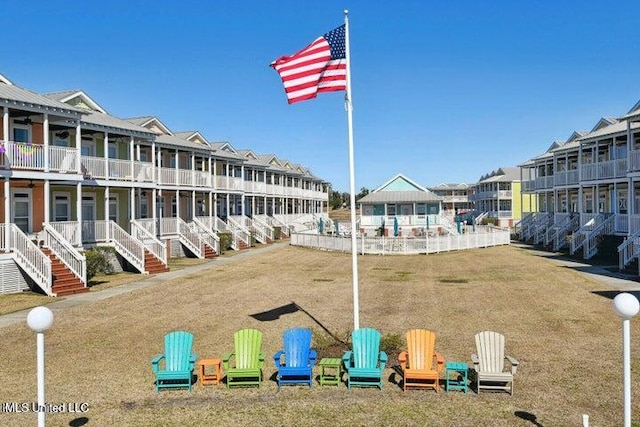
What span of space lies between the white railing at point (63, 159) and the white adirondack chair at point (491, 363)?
20.5 metres

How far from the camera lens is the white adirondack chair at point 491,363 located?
8.94 meters

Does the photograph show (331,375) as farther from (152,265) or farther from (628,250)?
(628,250)

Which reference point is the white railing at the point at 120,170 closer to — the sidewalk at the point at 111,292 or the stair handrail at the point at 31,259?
the sidewalk at the point at 111,292

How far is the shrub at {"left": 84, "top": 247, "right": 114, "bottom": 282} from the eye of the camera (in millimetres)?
22402

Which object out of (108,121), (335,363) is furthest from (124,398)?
(108,121)

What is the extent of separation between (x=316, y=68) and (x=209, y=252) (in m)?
25.3

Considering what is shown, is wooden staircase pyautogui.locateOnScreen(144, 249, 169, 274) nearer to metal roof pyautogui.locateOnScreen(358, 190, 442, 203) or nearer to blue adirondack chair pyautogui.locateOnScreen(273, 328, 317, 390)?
blue adirondack chair pyautogui.locateOnScreen(273, 328, 317, 390)

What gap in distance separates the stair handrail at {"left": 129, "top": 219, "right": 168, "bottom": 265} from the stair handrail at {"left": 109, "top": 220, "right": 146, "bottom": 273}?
143 centimetres

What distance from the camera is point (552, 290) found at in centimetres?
1978

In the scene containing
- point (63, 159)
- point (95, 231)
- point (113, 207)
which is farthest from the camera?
point (113, 207)

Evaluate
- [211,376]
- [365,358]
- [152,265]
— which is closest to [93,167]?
[152,265]

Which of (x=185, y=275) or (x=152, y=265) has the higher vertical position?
(x=152, y=265)

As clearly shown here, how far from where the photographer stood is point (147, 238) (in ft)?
94.4

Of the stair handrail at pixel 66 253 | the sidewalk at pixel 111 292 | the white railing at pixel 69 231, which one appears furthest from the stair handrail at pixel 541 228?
the stair handrail at pixel 66 253
